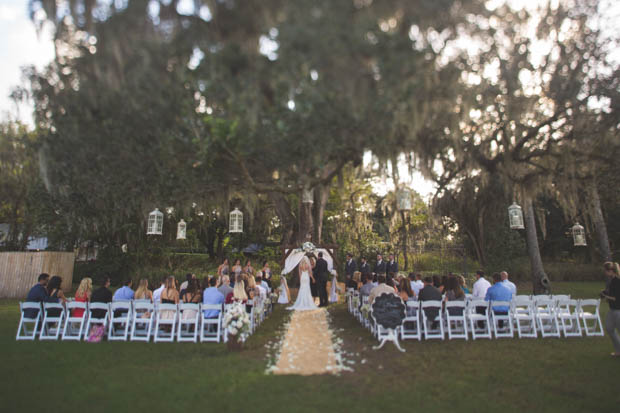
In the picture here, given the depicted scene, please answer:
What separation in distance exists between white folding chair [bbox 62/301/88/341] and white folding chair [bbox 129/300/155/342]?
35.5 inches

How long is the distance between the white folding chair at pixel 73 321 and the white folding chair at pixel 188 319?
181cm

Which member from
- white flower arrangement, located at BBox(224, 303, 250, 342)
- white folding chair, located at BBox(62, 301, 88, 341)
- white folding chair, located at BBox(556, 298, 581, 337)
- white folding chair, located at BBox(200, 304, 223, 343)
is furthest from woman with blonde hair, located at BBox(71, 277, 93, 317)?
white folding chair, located at BBox(556, 298, 581, 337)

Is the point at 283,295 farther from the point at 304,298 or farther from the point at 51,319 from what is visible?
the point at 51,319

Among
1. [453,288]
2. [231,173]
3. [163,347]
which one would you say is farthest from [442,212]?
[163,347]

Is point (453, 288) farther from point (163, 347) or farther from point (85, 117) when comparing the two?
point (85, 117)

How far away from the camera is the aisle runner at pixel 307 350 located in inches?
215

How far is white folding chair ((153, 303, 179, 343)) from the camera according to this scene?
23.4 ft

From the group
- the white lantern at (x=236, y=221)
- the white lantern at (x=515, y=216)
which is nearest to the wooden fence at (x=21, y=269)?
the white lantern at (x=236, y=221)

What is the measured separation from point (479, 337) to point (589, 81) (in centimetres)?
499

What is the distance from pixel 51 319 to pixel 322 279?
7.43 metres

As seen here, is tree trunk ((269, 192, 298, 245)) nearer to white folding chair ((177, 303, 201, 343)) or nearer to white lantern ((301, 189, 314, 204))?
white lantern ((301, 189, 314, 204))

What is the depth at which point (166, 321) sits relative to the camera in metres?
7.23

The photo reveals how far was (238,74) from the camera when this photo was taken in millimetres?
4668

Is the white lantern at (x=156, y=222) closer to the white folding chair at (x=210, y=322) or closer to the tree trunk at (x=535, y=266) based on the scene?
the white folding chair at (x=210, y=322)
